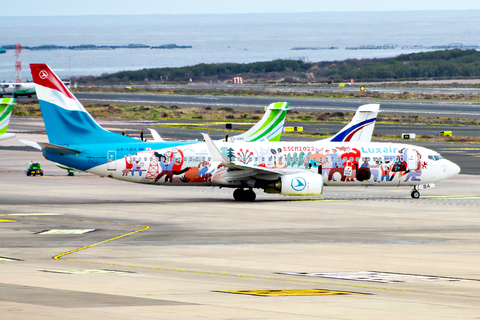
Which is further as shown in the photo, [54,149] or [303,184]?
[54,149]

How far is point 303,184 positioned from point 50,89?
1580 centimetres

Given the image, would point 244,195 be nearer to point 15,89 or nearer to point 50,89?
point 50,89

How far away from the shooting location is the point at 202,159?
44156 millimetres

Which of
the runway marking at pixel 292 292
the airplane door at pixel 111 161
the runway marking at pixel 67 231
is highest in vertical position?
the airplane door at pixel 111 161

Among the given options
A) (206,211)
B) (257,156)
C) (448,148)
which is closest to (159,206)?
(206,211)

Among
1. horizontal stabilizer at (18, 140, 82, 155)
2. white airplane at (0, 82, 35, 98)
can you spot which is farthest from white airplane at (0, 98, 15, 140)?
white airplane at (0, 82, 35, 98)

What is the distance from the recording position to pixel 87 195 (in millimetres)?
47750

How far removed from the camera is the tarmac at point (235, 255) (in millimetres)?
18844

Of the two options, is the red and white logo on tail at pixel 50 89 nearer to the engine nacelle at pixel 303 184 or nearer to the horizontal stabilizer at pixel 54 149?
the horizontal stabilizer at pixel 54 149

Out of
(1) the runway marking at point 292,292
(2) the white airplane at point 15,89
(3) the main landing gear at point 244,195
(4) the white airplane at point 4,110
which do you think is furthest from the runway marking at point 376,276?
(2) the white airplane at point 15,89

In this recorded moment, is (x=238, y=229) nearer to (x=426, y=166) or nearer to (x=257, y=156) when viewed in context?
(x=257, y=156)

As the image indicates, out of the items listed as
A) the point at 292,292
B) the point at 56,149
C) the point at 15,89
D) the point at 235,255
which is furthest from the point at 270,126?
the point at 15,89

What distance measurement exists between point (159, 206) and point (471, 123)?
71.6 metres

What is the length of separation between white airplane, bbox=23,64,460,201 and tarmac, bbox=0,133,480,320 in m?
1.42
